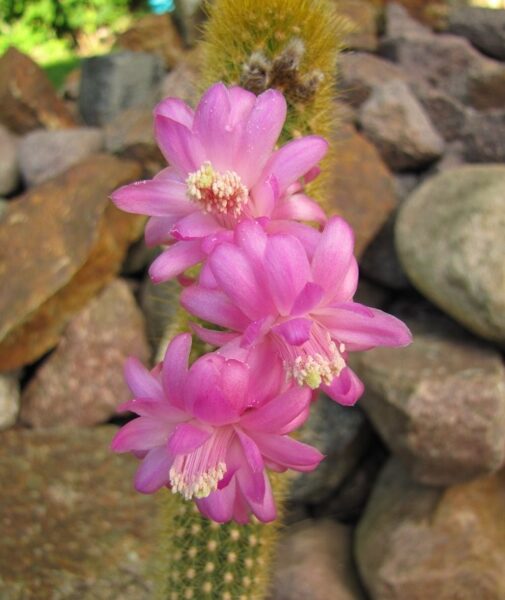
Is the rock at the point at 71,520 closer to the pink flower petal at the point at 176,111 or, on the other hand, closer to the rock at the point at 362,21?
the pink flower petal at the point at 176,111

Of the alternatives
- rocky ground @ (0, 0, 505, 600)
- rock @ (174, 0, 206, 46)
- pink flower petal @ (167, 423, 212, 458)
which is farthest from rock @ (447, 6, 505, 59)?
pink flower petal @ (167, 423, 212, 458)

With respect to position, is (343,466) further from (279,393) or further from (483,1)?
(483,1)

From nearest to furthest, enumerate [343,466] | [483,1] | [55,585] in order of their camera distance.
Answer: [55,585]
[343,466]
[483,1]

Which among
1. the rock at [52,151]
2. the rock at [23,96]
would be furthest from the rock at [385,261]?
the rock at [23,96]

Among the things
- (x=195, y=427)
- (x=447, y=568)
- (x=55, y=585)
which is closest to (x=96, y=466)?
(x=55, y=585)

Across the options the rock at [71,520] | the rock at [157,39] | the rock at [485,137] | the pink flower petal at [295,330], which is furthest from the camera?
the rock at [157,39]

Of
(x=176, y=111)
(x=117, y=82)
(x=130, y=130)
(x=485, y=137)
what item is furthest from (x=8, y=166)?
(x=176, y=111)
